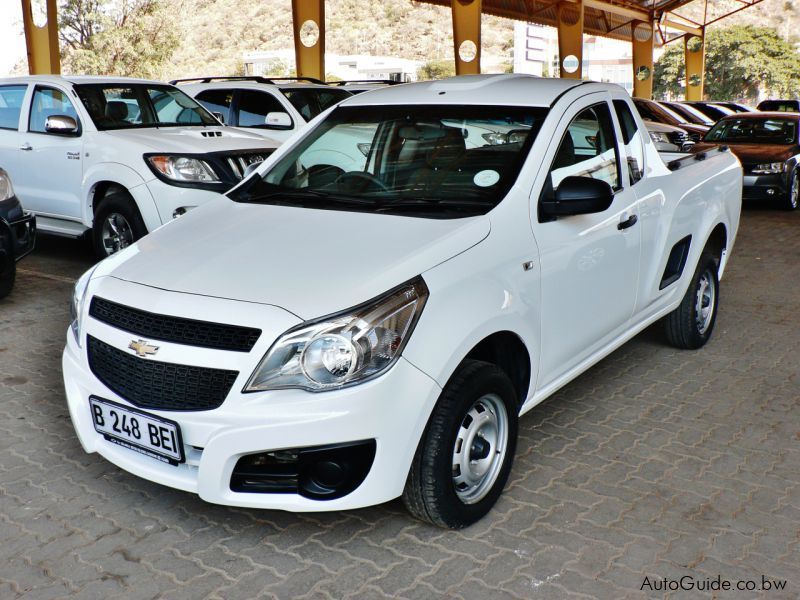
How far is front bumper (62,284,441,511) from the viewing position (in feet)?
8.86

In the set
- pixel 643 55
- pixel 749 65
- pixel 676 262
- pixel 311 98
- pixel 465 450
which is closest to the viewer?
pixel 465 450

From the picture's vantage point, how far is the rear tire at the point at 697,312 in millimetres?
5195

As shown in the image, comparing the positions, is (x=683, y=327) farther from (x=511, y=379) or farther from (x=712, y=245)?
(x=511, y=379)

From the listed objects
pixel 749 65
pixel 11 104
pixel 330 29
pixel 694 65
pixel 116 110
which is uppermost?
pixel 330 29

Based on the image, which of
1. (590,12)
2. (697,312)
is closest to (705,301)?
(697,312)

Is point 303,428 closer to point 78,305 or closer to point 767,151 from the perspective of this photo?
point 78,305

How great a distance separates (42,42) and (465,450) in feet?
59.0

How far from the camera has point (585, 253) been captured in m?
3.73

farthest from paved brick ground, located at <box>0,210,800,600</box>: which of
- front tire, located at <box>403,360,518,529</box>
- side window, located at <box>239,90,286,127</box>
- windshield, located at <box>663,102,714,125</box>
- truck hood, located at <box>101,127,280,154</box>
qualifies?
windshield, located at <box>663,102,714,125</box>

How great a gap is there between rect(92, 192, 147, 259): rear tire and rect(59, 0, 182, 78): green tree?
44.0 meters

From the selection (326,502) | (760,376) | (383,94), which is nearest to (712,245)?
Answer: (760,376)

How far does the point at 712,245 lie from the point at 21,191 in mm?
6311

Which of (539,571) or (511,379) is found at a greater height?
(511,379)

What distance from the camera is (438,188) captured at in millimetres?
3691
